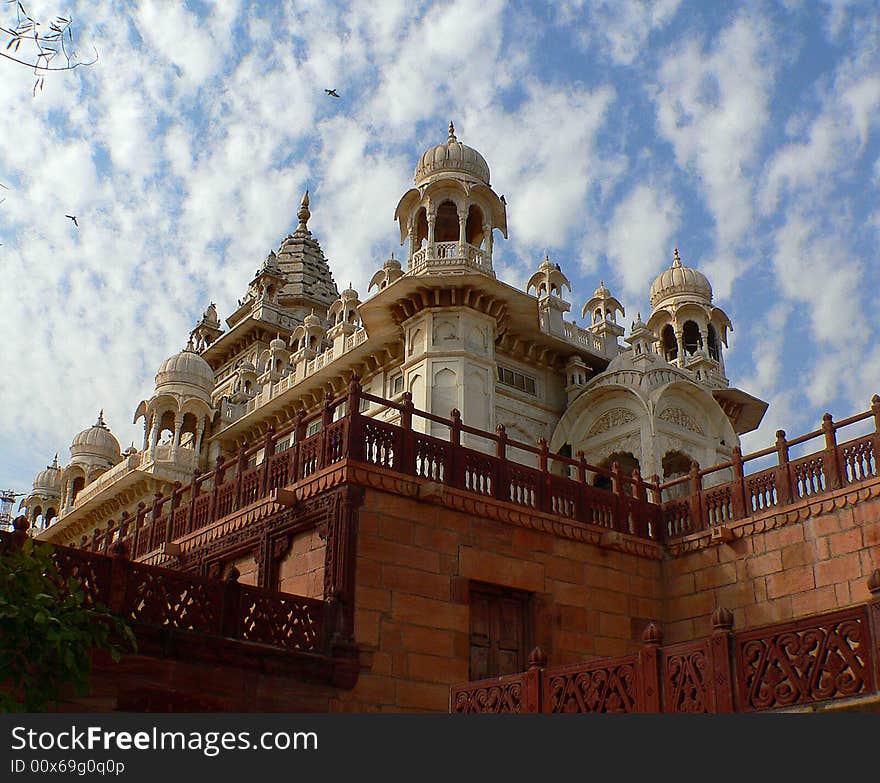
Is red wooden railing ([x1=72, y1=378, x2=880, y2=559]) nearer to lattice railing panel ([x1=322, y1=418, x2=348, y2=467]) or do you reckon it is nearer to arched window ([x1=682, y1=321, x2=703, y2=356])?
lattice railing panel ([x1=322, y1=418, x2=348, y2=467])

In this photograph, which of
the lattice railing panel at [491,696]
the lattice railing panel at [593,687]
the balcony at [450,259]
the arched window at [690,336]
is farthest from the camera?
the arched window at [690,336]

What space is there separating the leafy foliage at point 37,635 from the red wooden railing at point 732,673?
4.30 meters

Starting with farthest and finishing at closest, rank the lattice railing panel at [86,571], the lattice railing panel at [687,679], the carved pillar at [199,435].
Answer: the carved pillar at [199,435] → the lattice railing panel at [86,571] → the lattice railing panel at [687,679]

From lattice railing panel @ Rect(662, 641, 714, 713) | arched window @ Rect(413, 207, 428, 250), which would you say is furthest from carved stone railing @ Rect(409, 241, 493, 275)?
lattice railing panel @ Rect(662, 641, 714, 713)

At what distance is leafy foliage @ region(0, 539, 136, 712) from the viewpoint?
7.79m

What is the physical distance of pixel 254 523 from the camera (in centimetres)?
1530

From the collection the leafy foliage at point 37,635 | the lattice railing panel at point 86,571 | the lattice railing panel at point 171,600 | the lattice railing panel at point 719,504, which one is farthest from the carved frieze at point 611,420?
the leafy foliage at point 37,635

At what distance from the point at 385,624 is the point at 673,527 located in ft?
20.4

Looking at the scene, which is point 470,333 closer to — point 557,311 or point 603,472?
point 557,311

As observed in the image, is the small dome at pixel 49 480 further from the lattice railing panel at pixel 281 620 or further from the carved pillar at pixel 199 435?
the lattice railing panel at pixel 281 620

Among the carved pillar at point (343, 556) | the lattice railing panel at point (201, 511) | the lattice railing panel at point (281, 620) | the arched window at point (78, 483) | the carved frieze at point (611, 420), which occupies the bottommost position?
the lattice railing panel at point (281, 620)

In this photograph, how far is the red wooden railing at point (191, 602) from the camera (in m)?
11.5

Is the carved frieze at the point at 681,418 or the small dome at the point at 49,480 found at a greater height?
the small dome at the point at 49,480

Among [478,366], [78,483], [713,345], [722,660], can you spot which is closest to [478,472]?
[722,660]
